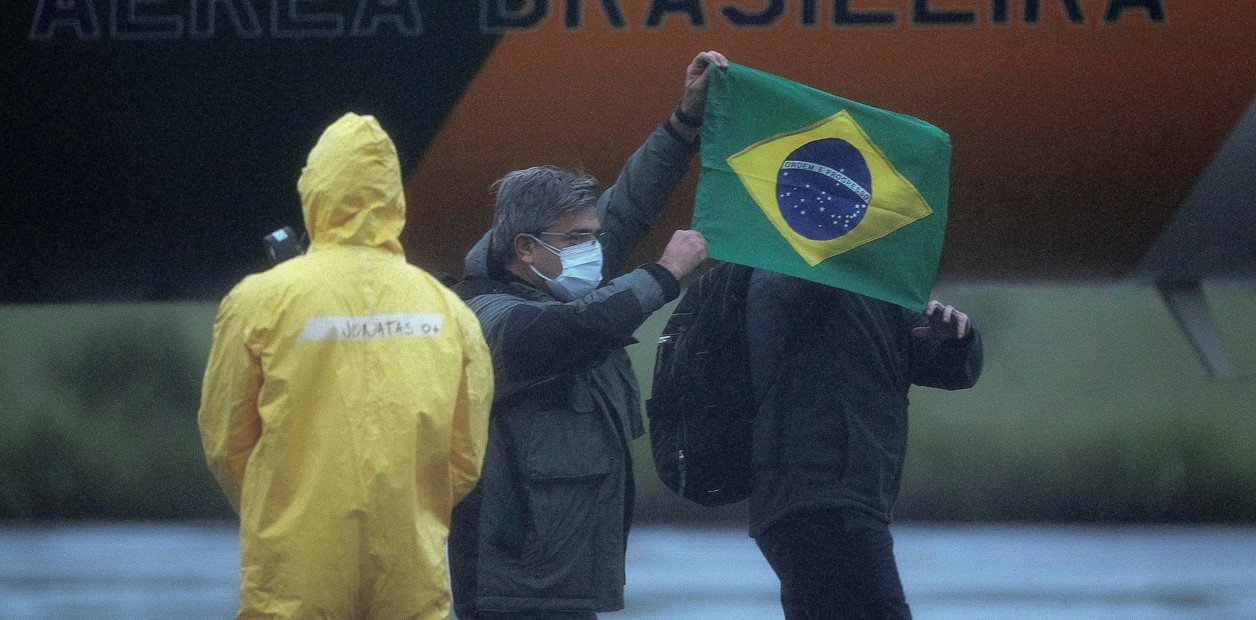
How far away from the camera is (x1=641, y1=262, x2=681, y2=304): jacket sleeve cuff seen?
305 cm

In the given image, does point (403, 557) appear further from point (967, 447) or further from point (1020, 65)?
point (967, 447)

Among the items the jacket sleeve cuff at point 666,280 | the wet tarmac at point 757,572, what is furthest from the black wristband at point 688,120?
the wet tarmac at point 757,572

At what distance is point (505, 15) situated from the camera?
4855 mm

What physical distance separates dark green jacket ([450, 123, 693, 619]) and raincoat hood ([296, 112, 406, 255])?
44 cm

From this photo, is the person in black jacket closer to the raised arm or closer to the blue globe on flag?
the blue globe on flag

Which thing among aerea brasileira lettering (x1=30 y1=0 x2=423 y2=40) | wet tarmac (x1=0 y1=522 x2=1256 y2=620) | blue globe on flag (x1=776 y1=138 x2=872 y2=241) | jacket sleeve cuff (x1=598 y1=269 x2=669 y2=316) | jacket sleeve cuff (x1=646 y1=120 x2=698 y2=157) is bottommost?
wet tarmac (x1=0 y1=522 x2=1256 y2=620)

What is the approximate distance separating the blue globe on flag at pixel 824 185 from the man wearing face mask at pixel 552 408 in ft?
1.07

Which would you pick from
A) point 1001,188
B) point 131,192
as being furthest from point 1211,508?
point 131,192

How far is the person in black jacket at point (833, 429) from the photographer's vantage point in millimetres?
3059

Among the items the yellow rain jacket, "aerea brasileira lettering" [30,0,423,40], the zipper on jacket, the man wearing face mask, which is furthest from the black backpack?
"aerea brasileira lettering" [30,0,423,40]

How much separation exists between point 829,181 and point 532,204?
0.70m

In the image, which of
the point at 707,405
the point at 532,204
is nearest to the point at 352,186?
the point at 532,204

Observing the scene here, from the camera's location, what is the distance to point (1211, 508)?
30.2ft

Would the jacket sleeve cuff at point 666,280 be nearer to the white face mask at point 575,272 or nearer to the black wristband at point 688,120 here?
the white face mask at point 575,272
